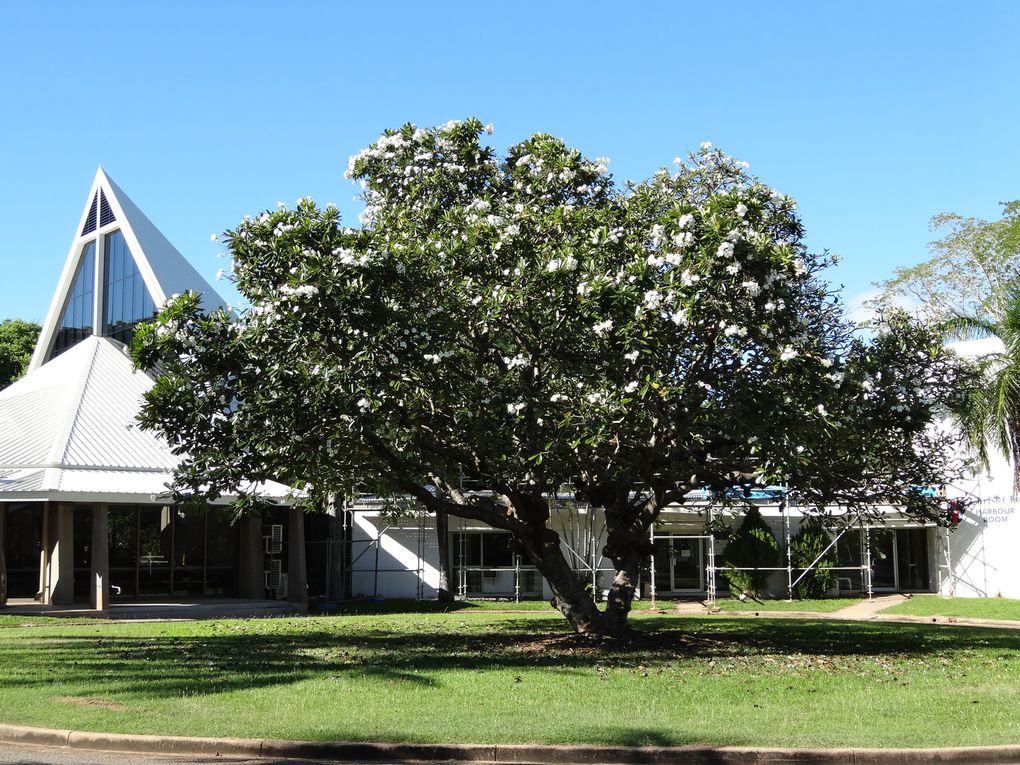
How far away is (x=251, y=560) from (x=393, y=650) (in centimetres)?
1625

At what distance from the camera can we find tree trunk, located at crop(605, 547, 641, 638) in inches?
665

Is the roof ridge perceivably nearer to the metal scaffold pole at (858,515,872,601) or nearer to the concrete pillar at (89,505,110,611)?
the concrete pillar at (89,505,110,611)

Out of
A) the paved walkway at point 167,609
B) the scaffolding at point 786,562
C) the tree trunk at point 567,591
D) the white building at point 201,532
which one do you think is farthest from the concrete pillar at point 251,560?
the tree trunk at point 567,591

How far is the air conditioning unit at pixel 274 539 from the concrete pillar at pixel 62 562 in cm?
655

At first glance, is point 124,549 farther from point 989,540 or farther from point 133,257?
point 989,540

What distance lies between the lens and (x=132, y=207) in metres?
37.3

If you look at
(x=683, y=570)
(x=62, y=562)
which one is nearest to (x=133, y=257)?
(x=62, y=562)

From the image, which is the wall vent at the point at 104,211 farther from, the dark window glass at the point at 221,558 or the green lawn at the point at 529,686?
the green lawn at the point at 529,686

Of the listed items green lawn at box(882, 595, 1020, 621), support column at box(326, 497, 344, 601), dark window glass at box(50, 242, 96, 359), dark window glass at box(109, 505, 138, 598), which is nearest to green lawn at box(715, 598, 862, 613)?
green lawn at box(882, 595, 1020, 621)

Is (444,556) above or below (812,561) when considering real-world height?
above

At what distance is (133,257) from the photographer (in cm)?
3588

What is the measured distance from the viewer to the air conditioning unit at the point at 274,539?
106 ft

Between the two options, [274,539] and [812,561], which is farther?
[274,539]

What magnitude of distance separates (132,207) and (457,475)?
25.4 meters
